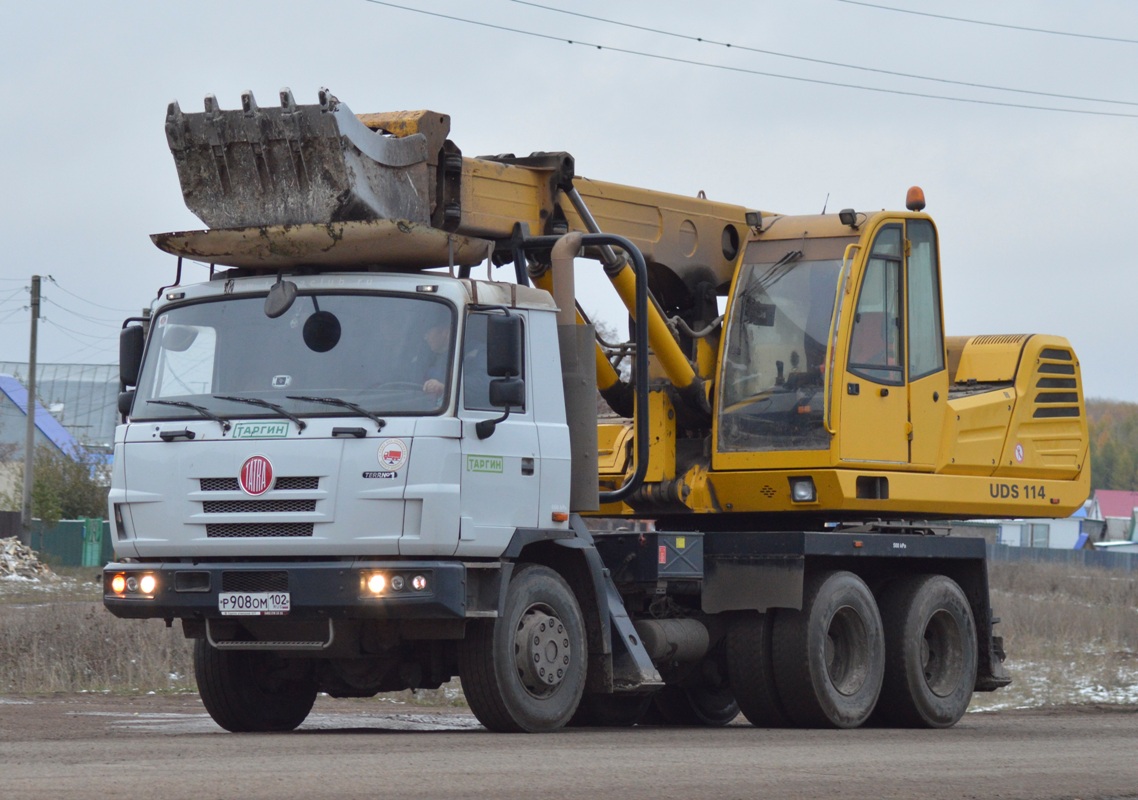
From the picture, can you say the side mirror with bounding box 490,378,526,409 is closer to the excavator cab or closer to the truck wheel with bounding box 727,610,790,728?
the excavator cab

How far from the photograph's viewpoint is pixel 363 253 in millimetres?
10898

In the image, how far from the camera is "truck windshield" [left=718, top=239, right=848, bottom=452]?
13406 millimetres

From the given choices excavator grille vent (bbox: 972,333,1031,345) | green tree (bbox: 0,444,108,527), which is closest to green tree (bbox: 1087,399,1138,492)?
green tree (bbox: 0,444,108,527)

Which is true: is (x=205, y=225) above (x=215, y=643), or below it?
above

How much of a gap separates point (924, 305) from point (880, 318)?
0.66 meters

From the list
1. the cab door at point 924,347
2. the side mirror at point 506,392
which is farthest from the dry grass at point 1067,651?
the side mirror at point 506,392

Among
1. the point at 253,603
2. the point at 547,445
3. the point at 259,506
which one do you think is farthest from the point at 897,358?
the point at 253,603

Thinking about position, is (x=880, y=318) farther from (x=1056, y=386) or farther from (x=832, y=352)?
(x=1056, y=386)

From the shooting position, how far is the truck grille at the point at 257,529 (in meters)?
10.3

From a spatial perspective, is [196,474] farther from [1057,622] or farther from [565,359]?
[1057,622]

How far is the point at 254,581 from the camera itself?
411 inches

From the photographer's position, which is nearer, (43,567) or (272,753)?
(272,753)

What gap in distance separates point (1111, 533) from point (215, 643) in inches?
3852

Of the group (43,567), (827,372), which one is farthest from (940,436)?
(43,567)
